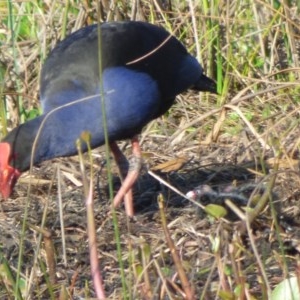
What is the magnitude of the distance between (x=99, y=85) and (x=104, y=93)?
0.36 feet

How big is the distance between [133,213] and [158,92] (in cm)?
51

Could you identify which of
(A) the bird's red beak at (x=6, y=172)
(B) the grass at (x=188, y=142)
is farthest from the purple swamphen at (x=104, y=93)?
(B) the grass at (x=188, y=142)

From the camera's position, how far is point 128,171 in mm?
4531

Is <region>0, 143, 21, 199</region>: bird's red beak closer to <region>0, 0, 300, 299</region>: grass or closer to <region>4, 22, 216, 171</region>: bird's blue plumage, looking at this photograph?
<region>4, 22, 216, 171</region>: bird's blue plumage

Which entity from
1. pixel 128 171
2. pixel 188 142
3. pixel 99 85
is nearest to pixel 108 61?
pixel 99 85

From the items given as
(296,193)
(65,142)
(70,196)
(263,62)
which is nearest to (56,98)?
(65,142)

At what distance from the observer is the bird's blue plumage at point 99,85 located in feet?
13.4

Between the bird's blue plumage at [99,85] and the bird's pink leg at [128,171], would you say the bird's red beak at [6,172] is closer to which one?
the bird's blue plumage at [99,85]

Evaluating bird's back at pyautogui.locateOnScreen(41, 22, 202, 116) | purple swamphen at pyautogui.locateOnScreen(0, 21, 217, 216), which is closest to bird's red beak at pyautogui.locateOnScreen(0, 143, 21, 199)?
purple swamphen at pyautogui.locateOnScreen(0, 21, 217, 216)

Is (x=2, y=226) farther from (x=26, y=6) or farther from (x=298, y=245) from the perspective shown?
(x=26, y=6)

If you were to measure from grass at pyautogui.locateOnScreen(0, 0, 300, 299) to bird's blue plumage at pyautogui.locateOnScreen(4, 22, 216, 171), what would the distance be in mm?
203

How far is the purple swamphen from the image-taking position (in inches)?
160

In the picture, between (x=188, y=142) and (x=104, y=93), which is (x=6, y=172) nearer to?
(x=104, y=93)

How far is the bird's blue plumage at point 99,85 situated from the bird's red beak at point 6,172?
3 cm
